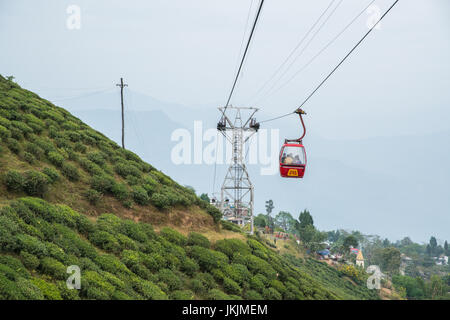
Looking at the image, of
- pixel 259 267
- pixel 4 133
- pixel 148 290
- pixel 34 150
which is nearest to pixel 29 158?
pixel 34 150

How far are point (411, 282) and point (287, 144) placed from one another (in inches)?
3959

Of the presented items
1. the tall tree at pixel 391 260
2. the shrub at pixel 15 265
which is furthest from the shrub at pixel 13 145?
the tall tree at pixel 391 260

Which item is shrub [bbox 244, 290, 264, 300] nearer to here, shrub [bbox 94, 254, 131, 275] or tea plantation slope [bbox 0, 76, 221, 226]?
tea plantation slope [bbox 0, 76, 221, 226]

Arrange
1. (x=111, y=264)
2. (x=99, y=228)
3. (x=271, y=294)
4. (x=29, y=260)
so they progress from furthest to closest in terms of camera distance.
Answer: (x=271, y=294) → (x=99, y=228) → (x=111, y=264) → (x=29, y=260)

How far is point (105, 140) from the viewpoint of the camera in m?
26.4

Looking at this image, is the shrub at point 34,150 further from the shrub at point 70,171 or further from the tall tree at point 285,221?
the tall tree at point 285,221

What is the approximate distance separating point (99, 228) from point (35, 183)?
10.7ft

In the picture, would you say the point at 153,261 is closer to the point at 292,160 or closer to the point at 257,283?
the point at 257,283

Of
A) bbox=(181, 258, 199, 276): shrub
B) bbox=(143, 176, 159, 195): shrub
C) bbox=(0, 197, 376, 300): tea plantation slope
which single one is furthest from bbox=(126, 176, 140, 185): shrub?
bbox=(181, 258, 199, 276): shrub

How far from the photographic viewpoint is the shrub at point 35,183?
1548 cm

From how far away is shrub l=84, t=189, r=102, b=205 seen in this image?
18141 mm

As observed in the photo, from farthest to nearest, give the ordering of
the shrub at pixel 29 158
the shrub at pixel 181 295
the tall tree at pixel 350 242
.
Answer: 1. the tall tree at pixel 350 242
2. the shrub at pixel 29 158
3. the shrub at pixel 181 295

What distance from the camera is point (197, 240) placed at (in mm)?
19547

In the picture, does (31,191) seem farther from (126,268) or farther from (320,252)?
(320,252)
